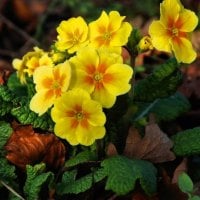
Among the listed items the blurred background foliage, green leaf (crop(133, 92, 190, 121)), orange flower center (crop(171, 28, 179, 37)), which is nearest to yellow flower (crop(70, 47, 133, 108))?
orange flower center (crop(171, 28, 179, 37))

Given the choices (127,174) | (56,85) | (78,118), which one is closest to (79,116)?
(78,118)

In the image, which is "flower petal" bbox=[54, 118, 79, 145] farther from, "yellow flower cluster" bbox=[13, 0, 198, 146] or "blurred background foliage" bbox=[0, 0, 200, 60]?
"blurred background foliage" bbox=[0, 0, 200, 60]

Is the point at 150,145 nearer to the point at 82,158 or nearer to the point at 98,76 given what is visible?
the point at 82,158

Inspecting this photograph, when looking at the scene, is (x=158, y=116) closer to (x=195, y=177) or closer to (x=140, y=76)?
(x=195, y=177)

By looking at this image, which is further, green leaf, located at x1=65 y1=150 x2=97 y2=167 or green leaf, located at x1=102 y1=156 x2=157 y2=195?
green leaf, located at x1=65 y1=150 x2=97 y2=167

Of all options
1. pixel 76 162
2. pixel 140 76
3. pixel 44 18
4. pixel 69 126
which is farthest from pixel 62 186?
pixel 44 18

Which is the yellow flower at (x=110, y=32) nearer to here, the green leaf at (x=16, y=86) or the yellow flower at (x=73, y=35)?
the yellow flower at (x=73, y=35)
